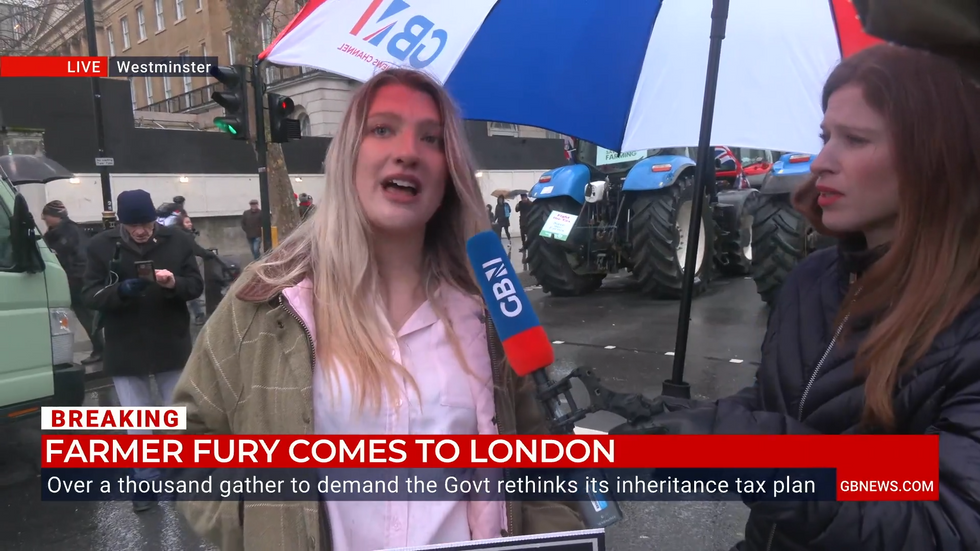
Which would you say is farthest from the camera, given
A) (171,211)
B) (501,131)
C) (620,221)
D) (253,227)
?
(501,131)

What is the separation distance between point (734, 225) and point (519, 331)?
9277 mm

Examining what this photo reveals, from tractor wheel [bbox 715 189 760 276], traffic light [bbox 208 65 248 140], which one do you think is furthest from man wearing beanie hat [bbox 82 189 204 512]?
tractor wheel [bbox 715 189 760 276]

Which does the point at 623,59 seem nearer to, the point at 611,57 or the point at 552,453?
the point at 611,57

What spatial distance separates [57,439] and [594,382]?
1.41 m

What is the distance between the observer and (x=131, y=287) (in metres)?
3.98

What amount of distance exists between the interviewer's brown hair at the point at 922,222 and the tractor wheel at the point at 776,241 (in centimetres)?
618

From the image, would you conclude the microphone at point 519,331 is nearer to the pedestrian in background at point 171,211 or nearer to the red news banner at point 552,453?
the red news banner at point 552,453

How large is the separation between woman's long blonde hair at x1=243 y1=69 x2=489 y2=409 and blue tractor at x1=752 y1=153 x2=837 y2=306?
6125mm

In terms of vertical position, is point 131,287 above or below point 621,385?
above

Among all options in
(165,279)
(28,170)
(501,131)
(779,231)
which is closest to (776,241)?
(779,231)

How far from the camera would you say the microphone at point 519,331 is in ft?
3.71

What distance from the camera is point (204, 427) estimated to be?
142cm

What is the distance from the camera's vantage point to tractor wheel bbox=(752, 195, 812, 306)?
702cm

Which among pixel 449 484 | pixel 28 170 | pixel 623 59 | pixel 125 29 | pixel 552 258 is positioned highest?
pixel 125 29
